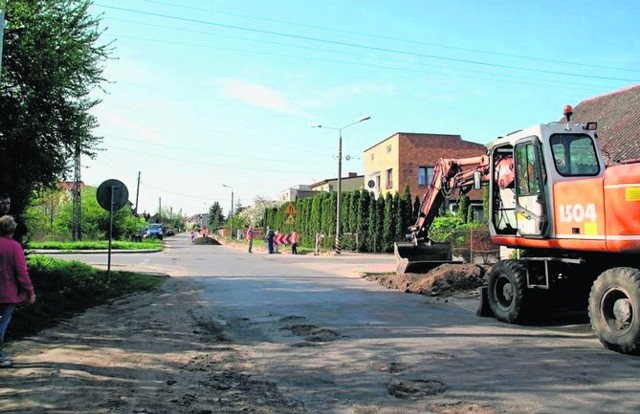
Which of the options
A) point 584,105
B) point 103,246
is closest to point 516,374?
point 584,105

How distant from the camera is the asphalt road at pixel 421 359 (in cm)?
527

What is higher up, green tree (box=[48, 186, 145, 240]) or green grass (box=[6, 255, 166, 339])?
green tree (box=[48, 186, 145, 240])

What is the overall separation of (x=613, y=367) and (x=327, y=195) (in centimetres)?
4267

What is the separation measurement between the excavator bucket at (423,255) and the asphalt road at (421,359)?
458cm

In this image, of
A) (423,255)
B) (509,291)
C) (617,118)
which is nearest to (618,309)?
(509,291)

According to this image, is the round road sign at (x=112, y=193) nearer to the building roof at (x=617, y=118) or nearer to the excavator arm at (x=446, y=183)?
the excavator arm at (x=446, y=183)

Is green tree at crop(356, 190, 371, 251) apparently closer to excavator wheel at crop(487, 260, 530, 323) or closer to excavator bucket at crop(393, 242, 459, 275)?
excavator bucket at crop(393, 242, 459, 275)

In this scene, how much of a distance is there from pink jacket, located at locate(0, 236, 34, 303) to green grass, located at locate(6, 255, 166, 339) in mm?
1796

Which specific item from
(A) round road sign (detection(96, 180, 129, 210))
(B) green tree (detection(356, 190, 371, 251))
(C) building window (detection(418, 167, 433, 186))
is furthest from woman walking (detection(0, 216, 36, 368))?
(C) building window (detection(418, 167, 433, 186))

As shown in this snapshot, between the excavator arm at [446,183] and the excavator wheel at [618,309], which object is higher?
the excavator arm at [446,183]

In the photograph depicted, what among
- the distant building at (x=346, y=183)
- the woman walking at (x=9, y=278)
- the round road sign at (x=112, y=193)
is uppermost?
the distant building at (x=346, y=183)

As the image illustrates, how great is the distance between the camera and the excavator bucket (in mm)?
17266

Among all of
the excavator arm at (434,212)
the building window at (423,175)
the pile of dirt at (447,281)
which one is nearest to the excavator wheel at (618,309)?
the pile of dirt at (447,281)

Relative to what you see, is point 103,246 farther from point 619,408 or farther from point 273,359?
point 619,408
